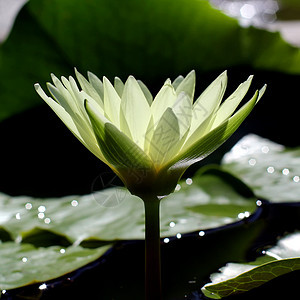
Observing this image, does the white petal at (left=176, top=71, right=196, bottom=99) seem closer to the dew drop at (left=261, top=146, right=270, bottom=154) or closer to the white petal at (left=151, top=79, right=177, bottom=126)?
the white petal at (left=151, top=79, right=177, bottom=126)

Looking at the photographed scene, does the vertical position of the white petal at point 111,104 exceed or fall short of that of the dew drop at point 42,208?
it falls short

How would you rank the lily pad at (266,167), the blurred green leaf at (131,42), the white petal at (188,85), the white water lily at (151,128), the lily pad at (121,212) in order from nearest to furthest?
the white water lily at (151,128)
the white petal at (188,85)
the lily pad at (121,212)
the lily pad at (266,167)
the blurred green leaf at (131,42)

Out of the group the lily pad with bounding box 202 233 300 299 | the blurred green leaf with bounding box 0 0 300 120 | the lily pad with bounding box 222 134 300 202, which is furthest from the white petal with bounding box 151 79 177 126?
the blurred green leaf with bounding box 0 0 300 120

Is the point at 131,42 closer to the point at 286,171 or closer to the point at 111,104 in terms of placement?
the point at 286,171

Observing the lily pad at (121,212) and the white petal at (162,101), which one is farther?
the lily pad at (121,212)

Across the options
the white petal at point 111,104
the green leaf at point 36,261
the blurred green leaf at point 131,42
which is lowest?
the green leaf at point 36,261

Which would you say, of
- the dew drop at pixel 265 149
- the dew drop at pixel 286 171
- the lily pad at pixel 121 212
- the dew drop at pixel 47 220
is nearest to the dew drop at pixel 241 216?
the lily pad at pixel 121 212

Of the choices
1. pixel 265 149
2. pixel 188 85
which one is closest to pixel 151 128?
pixel 188 85

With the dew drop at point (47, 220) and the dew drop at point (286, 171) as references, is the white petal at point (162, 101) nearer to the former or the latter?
the dew drop at point (47, 220)
